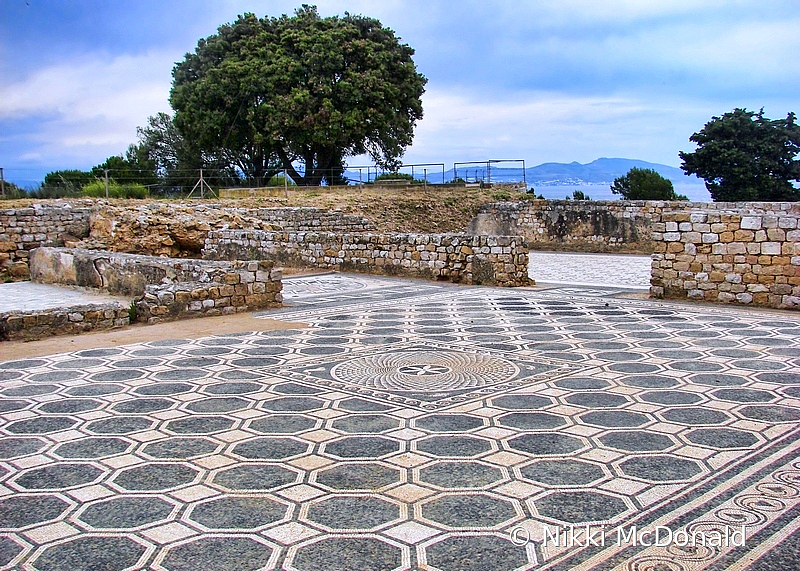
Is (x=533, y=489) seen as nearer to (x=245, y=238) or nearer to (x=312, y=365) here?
(x=312, y=365)

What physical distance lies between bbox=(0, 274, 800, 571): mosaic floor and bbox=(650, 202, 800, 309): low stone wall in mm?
2172

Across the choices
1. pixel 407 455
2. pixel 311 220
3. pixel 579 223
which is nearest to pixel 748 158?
pixel 579 223

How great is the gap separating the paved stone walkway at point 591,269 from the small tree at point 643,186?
50.3ft

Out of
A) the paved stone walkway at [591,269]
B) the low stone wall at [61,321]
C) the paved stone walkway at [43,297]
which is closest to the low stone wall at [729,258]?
the paved stone walkway at [591,269]

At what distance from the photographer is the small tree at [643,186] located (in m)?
32.8

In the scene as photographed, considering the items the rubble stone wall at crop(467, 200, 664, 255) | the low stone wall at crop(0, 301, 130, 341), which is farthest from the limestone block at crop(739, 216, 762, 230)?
the rubble stone wall at crop(467, 200, 664, 255)

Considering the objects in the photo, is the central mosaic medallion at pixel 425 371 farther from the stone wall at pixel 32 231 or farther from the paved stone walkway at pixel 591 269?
the stone wall at pixel 32 231

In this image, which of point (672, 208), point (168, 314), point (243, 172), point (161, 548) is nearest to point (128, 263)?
point (168, 314)

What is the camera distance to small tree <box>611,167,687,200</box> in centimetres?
3275

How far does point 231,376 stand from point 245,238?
10194 mm

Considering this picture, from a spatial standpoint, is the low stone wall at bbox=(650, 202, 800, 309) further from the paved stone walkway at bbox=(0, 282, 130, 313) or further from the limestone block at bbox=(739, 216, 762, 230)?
the paved stone walkway at bbox=(0, 282, 130, 313)

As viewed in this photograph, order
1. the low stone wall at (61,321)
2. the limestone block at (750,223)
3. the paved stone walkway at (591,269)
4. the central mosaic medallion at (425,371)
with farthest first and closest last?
1. the paved stone walkway at (591,269)
2. the limestone block at (750,223)
3. the low stone wall at (61,321)
4. the central mosaic medallion at (425,371)

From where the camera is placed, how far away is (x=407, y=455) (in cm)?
376

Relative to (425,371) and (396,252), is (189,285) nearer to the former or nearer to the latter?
(425,371)
